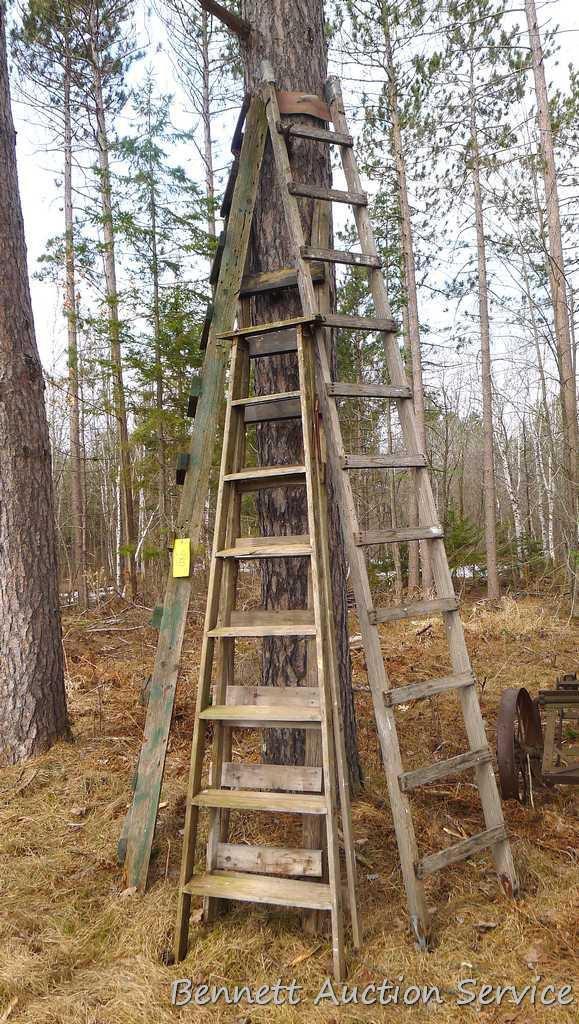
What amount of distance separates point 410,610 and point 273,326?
66.0 inches

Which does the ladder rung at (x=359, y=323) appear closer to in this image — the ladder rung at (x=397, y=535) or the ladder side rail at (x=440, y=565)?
the ladder side rail at (x=440, y=565)

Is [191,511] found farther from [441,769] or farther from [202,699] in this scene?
[441,769]

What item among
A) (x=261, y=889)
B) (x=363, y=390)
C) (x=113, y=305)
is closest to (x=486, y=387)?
(x=113, y=305)

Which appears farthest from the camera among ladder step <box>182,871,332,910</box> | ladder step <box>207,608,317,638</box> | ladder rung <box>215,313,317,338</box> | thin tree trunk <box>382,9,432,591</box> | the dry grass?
thin tree trunk <box>382,9,432,591</box>

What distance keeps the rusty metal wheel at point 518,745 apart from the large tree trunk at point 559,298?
6.16 meters

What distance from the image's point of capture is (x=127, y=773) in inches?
194

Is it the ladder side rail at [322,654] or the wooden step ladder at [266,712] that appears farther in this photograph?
the wooden step ladder at [266,712]

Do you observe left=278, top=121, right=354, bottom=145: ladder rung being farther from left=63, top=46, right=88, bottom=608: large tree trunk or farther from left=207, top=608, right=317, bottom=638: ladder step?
left=63, top=46, right=88, bottom=608: large tree trunk

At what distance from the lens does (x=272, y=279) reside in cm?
396

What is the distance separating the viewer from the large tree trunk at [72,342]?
14102 millimetres

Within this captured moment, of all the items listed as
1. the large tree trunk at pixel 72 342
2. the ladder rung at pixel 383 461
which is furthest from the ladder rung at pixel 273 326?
the large tree trunk at pixel 72 342

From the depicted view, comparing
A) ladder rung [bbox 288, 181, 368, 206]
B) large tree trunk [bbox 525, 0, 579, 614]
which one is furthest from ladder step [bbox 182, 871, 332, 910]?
large tree trunk [bbox 525, 0, 579, 614]

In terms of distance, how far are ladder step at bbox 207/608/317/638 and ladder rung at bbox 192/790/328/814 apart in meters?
0.74

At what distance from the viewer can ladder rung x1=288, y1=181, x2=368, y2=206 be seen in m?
3.74
